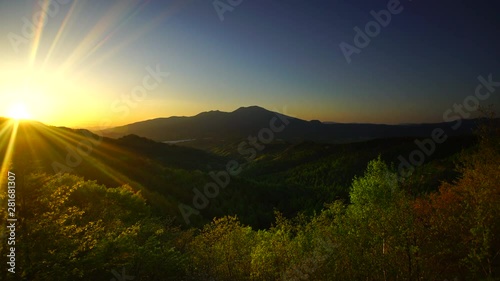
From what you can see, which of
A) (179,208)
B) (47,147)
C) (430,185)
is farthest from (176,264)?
(430,185)

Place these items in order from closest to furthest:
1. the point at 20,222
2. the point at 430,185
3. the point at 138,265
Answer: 1. the point at 20,222
2. the point at 138,265
3. the point at 430,185

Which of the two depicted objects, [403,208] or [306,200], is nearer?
[403,208]

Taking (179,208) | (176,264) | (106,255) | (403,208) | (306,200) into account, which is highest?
(403,208)

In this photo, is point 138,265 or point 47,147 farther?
point 47,147

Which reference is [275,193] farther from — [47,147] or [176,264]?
[176,264]

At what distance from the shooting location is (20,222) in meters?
15.9

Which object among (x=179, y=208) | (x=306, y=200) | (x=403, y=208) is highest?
(x=403, y=208)

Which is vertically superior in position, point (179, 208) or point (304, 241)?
point (304, 241)

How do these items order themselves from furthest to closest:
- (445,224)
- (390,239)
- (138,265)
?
1. (138,265)
2. (445,224)
3. (390,239)

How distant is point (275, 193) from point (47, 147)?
98.7 metres

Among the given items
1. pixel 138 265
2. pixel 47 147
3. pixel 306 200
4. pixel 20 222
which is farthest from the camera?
pixel 306 200

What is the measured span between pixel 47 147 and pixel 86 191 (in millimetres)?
78589

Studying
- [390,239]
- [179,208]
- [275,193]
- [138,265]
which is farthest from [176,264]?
[275,193]

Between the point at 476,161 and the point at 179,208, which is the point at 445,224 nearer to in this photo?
the point at 476,161
